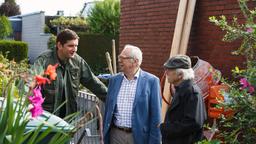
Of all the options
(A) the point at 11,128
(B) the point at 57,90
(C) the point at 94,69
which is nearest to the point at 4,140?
(A) the point at 11,128

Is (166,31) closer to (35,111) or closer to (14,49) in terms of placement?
(35,111)

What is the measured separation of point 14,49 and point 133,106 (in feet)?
75.1

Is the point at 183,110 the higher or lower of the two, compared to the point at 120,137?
higher

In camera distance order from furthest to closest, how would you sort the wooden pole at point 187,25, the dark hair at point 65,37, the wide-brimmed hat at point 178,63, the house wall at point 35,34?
the house wall at point 35,34
the wooden pole at point 187,25
the dark hair at point 65,37
the wide-brimmed hat at point 178,63

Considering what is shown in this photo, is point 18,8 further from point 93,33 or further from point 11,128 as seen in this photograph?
point 11,128

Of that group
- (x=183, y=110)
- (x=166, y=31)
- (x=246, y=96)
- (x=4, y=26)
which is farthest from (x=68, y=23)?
(x=246, y=96)

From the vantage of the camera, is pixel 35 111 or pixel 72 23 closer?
pixel 35 111

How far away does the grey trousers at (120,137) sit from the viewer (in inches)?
199

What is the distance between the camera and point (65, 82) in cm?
548

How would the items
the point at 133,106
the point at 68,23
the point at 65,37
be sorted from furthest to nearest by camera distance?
the point at 68,23
the point at 65,37
the point at 133,106

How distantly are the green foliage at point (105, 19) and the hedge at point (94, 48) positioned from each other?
0.77 m

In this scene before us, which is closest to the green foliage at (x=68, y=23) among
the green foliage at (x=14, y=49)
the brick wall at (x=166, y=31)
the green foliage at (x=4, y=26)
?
the green foliage at (x=14, y=49)

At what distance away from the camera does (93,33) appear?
79.5 ft

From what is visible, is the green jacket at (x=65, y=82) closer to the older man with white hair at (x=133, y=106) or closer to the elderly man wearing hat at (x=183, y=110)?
the older man with white hair at (x=133, y=106)
